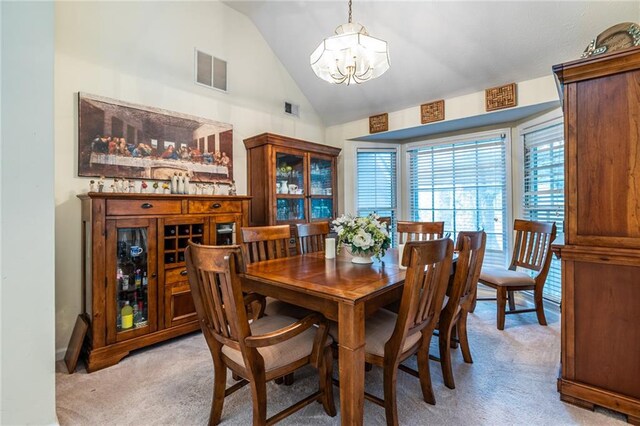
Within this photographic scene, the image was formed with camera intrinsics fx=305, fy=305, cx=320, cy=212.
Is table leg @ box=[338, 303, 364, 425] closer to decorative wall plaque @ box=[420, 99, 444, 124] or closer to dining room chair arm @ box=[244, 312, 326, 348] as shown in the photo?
dining room chair arm @ box=[244, 312, 326, 348]

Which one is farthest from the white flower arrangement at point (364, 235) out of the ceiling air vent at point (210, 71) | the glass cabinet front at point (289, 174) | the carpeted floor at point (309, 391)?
the ceiling air vent at point (210, 71)

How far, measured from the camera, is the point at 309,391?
1.98 m

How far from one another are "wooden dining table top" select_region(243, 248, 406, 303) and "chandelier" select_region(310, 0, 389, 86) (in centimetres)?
139

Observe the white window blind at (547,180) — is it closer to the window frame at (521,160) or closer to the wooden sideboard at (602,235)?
the window frame at (521,160)

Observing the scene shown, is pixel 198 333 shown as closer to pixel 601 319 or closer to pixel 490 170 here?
pixel 601 319

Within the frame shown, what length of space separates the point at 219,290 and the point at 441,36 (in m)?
3.08

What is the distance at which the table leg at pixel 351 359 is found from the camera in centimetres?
136

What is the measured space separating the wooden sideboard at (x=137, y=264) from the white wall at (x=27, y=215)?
0.71 m

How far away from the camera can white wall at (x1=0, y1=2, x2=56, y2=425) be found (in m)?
1.46

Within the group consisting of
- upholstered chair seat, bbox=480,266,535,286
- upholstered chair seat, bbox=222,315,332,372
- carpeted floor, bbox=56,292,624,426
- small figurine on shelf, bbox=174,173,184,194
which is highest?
small figurine on shelf, bbox=174,173,184,194

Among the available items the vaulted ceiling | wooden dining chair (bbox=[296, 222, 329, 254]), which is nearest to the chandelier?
the vaulted ceiling

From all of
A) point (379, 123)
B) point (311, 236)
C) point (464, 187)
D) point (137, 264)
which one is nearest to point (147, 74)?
point (137, 264)

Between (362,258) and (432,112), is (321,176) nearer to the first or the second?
(432,112)

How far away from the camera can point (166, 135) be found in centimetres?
296
